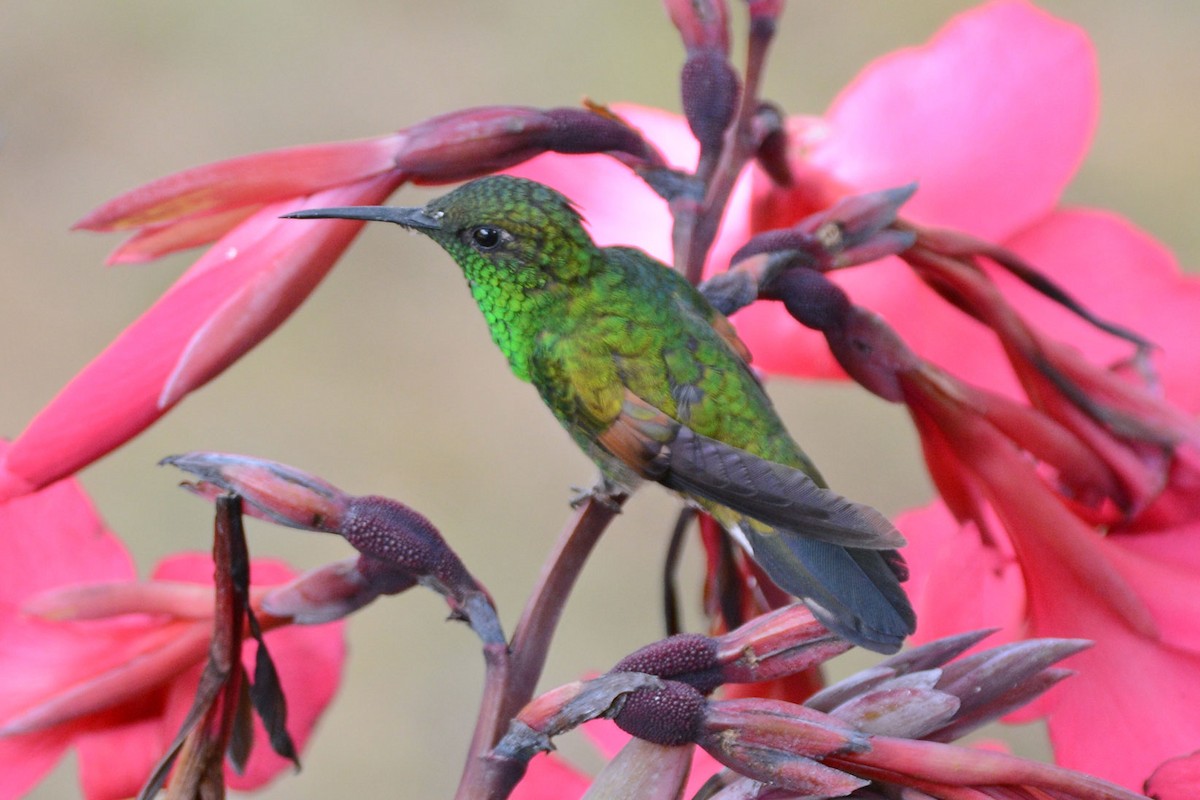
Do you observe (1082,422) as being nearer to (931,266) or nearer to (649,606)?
(931,266)

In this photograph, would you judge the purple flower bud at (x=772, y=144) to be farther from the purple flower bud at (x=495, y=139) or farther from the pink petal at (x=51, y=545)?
the pink petal at (x=51, y=545)

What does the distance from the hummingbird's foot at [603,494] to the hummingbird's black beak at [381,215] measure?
0.34 feet

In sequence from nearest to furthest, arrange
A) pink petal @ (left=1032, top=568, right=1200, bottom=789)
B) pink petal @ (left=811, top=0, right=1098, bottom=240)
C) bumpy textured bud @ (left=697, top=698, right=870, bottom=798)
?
bumpy textured bud @ (left=697, top=698, right=870, bottom=798), pink petal @ (left=1032, top=568, right=1200, bottom=789), pink petal @ (left=811, top=0, right=1098, bottom=240)

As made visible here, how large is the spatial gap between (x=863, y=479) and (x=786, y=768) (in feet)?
4.36

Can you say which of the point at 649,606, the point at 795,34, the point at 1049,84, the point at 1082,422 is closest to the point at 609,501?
the point at 1082,422

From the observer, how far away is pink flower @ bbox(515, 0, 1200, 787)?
480mm

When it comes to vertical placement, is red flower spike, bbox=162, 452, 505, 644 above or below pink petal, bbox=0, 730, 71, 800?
above

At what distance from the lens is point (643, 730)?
370mm

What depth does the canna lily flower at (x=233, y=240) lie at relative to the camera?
414 millimetres

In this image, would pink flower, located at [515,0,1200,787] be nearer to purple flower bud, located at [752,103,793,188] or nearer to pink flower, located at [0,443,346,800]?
purple flower bud, located at [752,103,793,188]

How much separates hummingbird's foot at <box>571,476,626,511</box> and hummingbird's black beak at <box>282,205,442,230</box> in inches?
4.1

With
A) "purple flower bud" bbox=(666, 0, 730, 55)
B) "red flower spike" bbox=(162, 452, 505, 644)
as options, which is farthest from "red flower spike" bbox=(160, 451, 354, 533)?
"purple flower bud" bbox=(666, 0, 730, 55)

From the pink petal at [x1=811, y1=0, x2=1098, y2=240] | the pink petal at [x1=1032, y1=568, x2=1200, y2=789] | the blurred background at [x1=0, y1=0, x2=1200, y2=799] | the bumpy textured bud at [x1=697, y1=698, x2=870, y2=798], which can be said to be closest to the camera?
the bumpy textured bud at [x1=697, y1=698, x2=870, y2=798]

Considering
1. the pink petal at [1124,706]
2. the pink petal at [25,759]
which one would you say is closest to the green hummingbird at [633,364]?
the pink petal at [1124,706]
